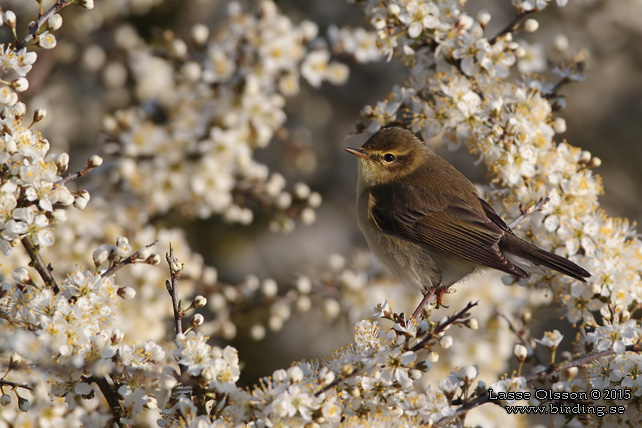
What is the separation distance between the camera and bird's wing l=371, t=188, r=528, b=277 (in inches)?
155

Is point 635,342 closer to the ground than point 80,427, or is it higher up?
higher up

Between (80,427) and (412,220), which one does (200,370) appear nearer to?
(80,427)

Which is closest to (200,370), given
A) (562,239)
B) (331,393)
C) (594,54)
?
(331,393)

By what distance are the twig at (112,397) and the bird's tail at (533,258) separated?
2.05m

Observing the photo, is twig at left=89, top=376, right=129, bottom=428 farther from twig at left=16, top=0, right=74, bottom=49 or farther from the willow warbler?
the willow warbler

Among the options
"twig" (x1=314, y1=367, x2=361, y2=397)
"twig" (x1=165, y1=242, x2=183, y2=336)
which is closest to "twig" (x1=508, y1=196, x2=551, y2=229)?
"twig" (x1=314, y1=367, x2=361, y2=397)

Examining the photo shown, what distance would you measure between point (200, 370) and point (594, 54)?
225 inches

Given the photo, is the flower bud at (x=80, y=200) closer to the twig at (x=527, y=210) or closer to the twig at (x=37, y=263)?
the twig at (x=37, y=263)

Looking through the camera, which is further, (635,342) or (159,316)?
(159,316)

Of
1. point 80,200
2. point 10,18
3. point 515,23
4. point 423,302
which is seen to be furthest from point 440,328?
point 10,18

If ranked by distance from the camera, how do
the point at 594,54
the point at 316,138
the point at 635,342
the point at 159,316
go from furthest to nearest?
the point at 316,138 < the point at 594,54 < the point at 159,316 < the point at 635,342

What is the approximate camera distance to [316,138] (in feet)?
26.8

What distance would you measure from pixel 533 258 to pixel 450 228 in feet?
2.32

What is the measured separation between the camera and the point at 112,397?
2.73m
